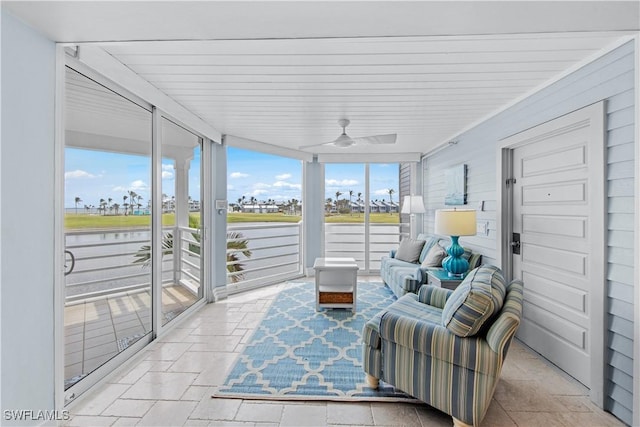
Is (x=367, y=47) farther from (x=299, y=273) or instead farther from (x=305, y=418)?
(x=299, y=273)

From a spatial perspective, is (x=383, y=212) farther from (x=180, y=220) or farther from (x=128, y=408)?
(x=128, y=408)

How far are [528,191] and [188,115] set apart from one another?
363 centimetres

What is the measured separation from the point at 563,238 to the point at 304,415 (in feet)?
7.96

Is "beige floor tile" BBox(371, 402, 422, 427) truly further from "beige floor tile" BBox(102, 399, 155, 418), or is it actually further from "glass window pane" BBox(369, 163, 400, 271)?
"glass window pane" BBox(369, 163, 400, 271)

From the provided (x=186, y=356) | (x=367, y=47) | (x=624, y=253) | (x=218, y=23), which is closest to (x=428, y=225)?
(x=624, y=253)

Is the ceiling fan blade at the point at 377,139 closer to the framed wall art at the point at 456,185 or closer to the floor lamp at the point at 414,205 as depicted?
the framed wall art at the point at 456,185

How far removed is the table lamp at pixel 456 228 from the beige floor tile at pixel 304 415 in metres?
1.96

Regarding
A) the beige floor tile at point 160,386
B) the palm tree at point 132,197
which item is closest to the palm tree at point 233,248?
the palm tree at point 132,197

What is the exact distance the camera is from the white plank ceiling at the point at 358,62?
4.80ft

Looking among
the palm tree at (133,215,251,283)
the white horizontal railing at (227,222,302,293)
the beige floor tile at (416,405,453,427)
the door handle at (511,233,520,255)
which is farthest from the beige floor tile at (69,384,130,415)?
the door handle at (511,233,520,255)

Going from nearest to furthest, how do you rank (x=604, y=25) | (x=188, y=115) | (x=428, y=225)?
(x=604, y=25)
(x=188, y=115)
(x=428, y=225)

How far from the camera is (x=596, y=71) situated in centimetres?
209

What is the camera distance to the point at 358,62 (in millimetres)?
2223

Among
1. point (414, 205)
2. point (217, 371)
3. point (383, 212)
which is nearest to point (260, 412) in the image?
point (217, 371)
